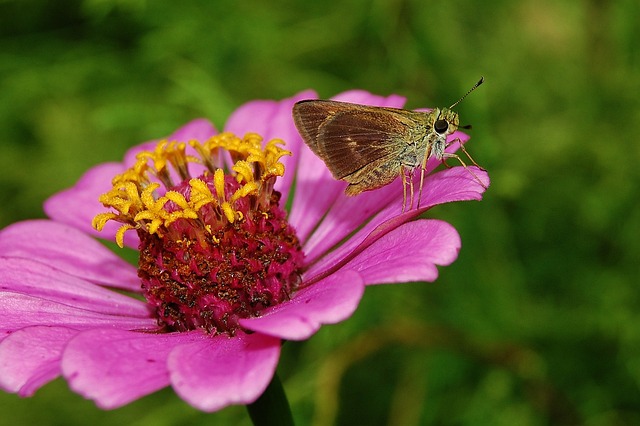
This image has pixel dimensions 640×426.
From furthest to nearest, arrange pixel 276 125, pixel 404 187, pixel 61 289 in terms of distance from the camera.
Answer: pixel 276 125, pixel 61 289, pixel 404 187

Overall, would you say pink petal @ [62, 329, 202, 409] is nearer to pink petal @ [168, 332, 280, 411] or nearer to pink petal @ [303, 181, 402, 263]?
pink petal @ [168, 332, 280, 411]

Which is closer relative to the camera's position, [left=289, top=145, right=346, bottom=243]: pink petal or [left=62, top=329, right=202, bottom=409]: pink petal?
[left=62, top=329, right=202, bottom=409]: pink petal

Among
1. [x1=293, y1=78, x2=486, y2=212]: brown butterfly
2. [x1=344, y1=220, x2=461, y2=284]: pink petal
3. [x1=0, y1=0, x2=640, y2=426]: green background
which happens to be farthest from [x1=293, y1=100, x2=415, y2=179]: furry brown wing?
[x1=0, y1=0, x2=640, y2=426]: green background

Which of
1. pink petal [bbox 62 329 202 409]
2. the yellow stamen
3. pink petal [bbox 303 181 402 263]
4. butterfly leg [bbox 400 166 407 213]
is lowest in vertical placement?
pink petal [bbox 303 181 402 263]

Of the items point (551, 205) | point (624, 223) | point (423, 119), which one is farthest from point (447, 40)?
point (423, 119)

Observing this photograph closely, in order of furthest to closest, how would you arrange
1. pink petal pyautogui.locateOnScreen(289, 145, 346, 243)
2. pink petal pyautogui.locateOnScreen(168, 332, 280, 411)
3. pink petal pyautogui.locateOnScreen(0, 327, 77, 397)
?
pink petal pyautogui.locateOnScreen(289, 145, 346, 243), pink petal pyautogui.locateOnScreen(0, 327, 77, 397), pink petal pyautogui.locateOnScreen(168, 332, 280, 411)

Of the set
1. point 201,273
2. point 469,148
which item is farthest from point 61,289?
point 469,148

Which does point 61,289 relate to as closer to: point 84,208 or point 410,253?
point 84,208
